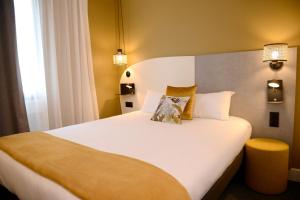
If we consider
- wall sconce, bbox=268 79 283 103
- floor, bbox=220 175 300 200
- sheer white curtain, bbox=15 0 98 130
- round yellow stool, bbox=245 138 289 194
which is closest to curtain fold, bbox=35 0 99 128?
sheer white curtain, bbox=15 0 98 130

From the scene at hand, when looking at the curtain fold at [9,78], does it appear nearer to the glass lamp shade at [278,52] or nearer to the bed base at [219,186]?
the bed base at [219,186]

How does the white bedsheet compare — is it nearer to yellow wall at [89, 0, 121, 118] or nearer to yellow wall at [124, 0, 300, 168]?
yellow wall at [124, 0, 300, 168]

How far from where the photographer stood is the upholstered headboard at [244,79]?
2135 millimetres

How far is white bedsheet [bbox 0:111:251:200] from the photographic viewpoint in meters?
1.10

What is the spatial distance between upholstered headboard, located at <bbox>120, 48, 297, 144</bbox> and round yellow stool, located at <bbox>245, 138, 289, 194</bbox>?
0.34m

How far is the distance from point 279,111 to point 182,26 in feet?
5.29

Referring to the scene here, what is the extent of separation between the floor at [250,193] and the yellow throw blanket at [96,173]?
1254mm

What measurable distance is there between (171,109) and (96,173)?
1.28 m

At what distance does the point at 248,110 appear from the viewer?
93.0 inches

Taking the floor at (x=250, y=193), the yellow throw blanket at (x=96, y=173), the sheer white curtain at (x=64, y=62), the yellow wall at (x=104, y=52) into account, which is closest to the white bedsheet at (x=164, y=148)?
the yellow throw blanket at (x=96, y=173)

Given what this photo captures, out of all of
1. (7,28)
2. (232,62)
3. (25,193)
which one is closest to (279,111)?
(232,62)

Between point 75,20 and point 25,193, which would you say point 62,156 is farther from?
point 75,20

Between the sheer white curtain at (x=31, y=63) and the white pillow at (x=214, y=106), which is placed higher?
the sheer white curtain at (x=31, y=63)

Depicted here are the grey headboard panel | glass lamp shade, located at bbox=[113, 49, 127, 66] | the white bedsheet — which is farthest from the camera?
glass lamp shade, located at bbox=[113, 49, 127, 66]
